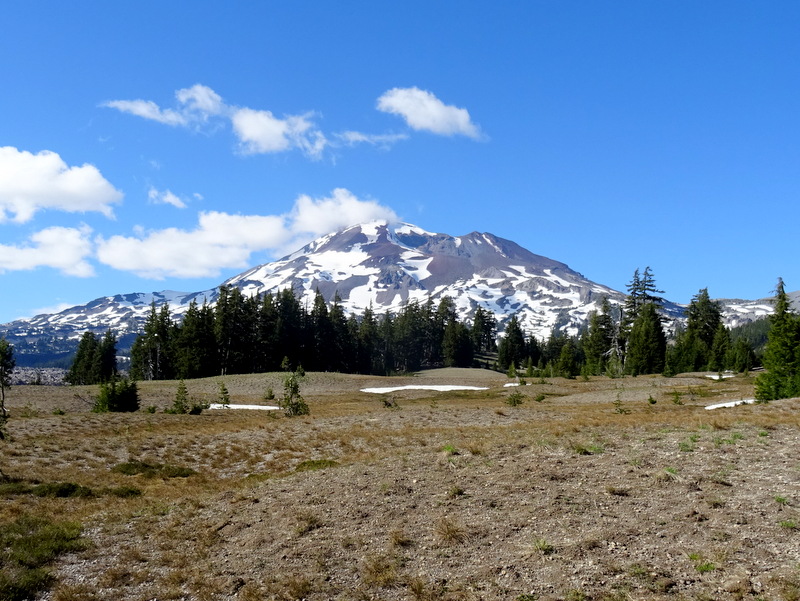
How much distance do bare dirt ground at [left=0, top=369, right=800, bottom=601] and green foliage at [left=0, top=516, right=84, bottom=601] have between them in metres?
0.37

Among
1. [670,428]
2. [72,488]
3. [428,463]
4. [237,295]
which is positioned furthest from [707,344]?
[72,488]

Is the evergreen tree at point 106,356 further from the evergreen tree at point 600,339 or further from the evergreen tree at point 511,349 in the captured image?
the evergreen tree at point 600,339

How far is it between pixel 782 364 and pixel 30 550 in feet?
149

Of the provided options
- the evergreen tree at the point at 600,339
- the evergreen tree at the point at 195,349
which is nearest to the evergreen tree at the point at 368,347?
the evergreen tree at the point at 195,349

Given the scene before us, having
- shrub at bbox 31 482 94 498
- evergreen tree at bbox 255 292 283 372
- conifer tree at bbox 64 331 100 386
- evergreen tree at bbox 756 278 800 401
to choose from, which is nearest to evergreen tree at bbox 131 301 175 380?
conifer tree at bbox 64 331 100 386

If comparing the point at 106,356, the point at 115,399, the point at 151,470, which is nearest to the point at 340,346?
the point at 106,356

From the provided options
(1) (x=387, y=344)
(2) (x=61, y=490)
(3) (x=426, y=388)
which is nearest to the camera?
(2) (x=61, y=490)

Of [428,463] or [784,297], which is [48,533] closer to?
[428,463]

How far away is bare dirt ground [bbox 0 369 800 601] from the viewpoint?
891cm

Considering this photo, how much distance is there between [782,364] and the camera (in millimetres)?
39688

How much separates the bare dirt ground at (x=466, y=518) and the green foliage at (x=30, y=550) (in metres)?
0.37

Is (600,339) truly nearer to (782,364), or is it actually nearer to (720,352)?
(720,352)

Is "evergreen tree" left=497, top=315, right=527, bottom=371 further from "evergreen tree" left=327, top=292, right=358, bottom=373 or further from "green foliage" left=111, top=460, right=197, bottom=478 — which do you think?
"green foliage" left=111, top=460, right=197, bottom=478

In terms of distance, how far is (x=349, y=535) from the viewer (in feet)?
38.4
